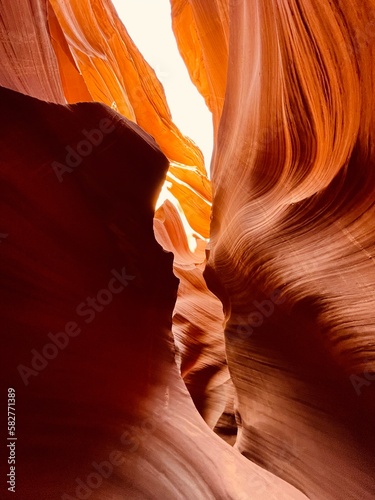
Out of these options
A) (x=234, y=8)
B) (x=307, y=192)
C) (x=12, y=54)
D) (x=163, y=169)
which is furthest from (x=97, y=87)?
(x=307, y=192)

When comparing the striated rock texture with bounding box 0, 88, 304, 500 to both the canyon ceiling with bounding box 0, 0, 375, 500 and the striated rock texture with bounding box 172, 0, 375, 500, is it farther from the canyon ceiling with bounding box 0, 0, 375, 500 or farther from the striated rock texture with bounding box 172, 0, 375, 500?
the striated rock texture with bounding box 172, 0, 375, 500

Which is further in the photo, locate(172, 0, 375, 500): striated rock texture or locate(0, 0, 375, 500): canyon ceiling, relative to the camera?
locate(172, 0, 375, 500): striated rock texture

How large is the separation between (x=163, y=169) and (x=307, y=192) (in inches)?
31.8

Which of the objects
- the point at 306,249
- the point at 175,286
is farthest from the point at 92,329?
the point at 306,249

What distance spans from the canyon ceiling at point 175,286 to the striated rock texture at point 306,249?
0.01m

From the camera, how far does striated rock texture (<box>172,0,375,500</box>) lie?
5.25ft

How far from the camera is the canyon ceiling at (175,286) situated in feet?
4.81

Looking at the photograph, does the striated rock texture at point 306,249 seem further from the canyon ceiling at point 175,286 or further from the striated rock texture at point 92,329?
the striated rock texture at point 92,329

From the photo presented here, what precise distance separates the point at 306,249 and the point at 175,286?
2.63 feet

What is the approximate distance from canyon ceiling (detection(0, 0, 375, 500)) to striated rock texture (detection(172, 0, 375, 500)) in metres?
0.01

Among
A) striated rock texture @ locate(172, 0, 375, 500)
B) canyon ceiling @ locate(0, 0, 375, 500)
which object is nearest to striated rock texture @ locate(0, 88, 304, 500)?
canyon ceiling @ locate(0, 0, 375, 500)

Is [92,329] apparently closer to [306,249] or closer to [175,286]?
[175,286]

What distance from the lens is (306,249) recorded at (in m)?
1.92

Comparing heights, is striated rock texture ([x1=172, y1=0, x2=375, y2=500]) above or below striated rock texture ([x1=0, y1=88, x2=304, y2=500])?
above
